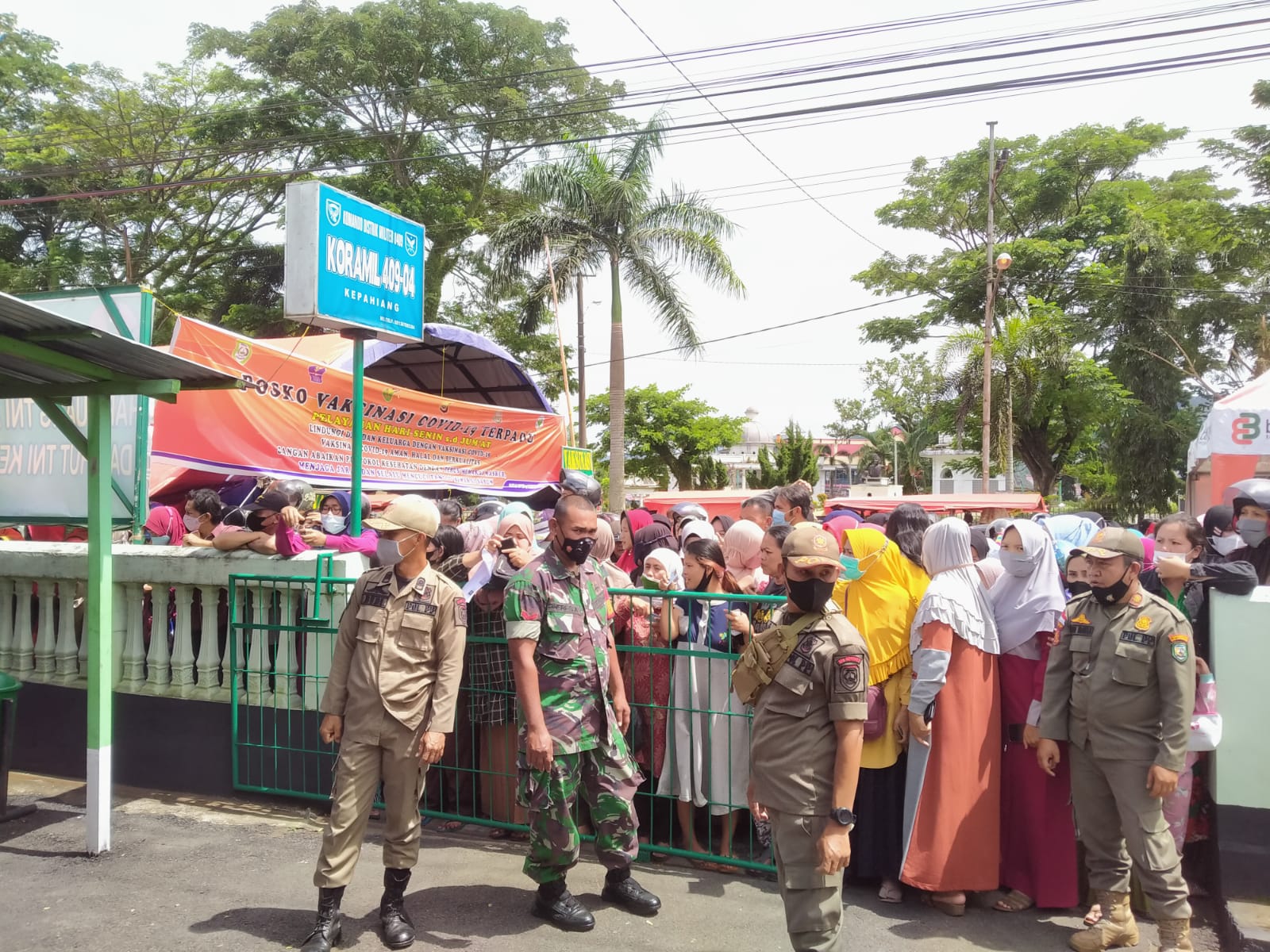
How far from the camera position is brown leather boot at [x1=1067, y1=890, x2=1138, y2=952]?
3.72m

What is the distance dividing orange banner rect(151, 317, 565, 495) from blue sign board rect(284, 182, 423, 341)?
2703mm

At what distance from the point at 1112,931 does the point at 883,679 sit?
1.26 m

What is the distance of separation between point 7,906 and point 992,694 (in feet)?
14.1

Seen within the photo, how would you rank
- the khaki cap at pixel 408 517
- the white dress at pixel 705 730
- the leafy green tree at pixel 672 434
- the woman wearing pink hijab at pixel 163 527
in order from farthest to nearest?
the leafy green tree at pixel 672 434 < the woman wearing pink hijab at pixel 163 527 < the white dress at pixel 705 730 < the khaki cap at pixel 408 517

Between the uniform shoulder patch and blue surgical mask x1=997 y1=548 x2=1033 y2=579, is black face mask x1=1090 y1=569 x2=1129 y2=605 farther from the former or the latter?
the uniform shoulder patch

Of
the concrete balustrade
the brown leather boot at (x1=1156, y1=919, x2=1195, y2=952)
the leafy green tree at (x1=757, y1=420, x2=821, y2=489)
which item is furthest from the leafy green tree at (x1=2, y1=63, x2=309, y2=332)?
the brown leather boot at (x1=1156, y1=919, x2=1195, y2=952)

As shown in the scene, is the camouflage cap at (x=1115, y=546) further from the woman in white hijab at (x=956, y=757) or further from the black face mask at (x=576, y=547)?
the black face mask at (x=576, y=547)

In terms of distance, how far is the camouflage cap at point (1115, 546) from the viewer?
12.0ft

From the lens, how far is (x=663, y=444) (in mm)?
39375

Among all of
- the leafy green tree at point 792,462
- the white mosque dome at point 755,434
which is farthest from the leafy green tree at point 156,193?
the white mosque dome at point 755,434

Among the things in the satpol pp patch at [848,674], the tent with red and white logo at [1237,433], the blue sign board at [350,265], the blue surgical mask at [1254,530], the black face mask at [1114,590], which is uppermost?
the blue sign board at [350,265]

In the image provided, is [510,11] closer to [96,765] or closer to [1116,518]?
[1116,518]

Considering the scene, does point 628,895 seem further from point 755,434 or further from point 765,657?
point 755,434

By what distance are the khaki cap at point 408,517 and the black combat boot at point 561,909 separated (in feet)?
5.12
